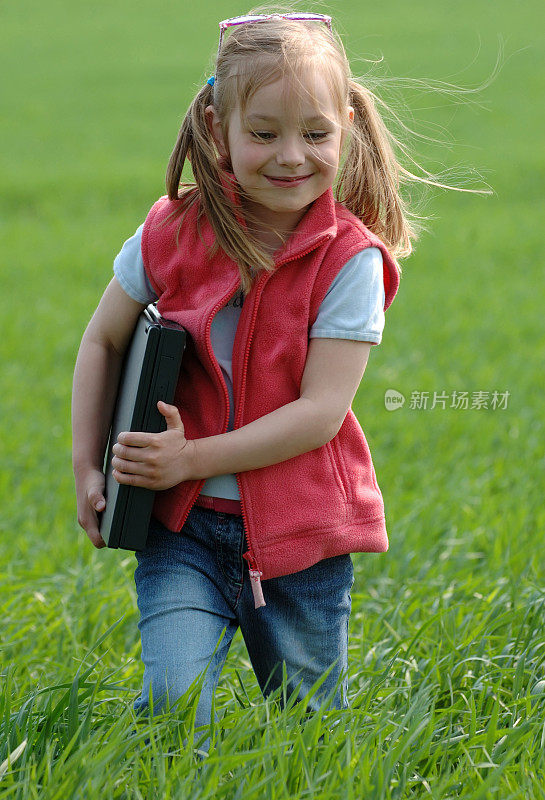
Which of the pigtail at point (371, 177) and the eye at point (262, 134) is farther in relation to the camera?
the pigtail at point (371, 177)

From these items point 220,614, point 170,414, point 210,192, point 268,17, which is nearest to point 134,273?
point 210,192

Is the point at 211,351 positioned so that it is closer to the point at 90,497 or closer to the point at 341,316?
the point at 341,316

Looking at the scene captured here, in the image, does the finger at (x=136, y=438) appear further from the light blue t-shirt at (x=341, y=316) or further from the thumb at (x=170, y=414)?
the light blue t-shirt at (x=341, y=316)

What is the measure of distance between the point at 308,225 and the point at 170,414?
44 cm

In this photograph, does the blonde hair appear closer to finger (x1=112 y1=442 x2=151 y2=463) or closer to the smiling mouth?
the smiling mouth

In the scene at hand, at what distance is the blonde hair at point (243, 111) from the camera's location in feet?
6.33

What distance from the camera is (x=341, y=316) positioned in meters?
1.98

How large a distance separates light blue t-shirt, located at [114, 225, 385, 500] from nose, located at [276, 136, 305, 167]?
0.69 feet

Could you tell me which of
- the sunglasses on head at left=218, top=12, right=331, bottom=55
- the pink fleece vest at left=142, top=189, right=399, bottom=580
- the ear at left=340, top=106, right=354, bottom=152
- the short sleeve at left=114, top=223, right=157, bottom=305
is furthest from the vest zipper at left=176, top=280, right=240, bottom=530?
the sunglasses on head at left=218, top=12, right=331, bottom=55

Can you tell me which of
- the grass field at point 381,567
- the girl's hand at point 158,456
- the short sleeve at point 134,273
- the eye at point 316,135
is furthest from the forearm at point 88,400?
the eye at point 316,135

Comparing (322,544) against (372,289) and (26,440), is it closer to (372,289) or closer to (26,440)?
(372,289)

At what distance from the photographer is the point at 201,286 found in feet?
6.75

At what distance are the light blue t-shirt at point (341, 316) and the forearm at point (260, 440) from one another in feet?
0.28

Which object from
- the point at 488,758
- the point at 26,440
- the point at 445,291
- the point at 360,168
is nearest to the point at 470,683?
the point at 488,758
